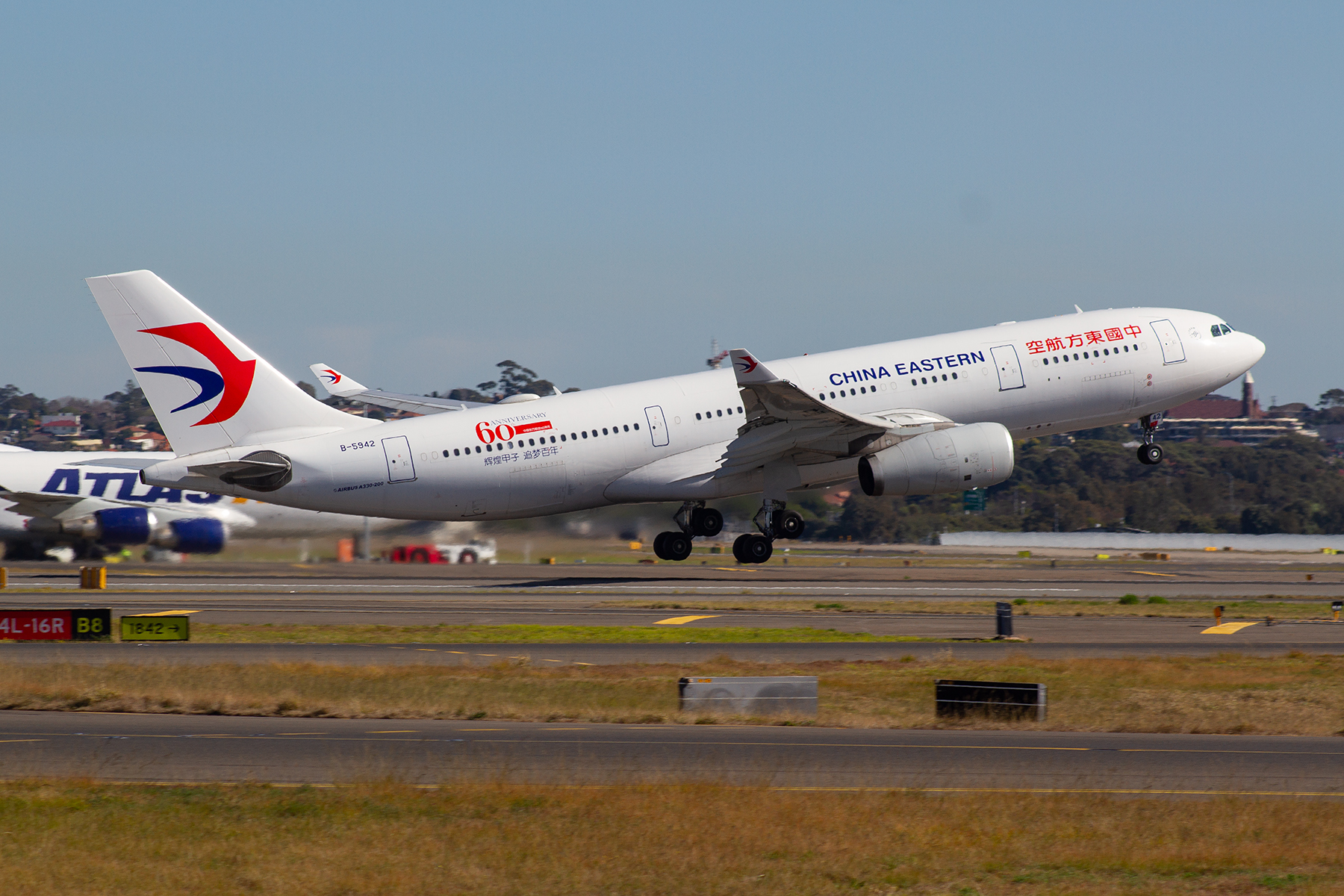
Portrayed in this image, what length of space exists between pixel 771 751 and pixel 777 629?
754 inches

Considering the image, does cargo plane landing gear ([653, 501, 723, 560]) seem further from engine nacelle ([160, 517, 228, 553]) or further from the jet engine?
the jet engine

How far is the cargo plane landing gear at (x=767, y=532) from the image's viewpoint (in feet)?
158

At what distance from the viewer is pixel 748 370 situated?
43.5m

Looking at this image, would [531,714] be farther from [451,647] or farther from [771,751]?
[451,647]

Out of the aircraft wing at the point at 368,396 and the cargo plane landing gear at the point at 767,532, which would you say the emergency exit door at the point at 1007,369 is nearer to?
the cargo plane landing gear at the point at 767,532

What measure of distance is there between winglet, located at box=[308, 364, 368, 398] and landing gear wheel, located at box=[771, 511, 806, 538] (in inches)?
695

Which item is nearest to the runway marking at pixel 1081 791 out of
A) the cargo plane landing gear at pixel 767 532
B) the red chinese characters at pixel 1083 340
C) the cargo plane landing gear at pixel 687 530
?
the cargo plane landing gear at pixel 767 532

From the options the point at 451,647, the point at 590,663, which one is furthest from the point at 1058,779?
the point at 451,647

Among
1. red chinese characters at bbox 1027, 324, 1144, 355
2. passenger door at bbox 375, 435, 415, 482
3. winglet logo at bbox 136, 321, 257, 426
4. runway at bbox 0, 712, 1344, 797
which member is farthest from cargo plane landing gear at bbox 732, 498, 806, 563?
runway at bbox 0, 712, 1344, 797

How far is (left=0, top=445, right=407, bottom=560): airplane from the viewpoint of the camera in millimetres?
64188

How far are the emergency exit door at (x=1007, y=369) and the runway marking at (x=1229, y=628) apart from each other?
35.7 feet

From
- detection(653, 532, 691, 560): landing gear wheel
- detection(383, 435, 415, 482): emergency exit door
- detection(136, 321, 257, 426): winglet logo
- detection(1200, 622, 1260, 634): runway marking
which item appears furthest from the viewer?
detection(653, 532, 691, 560): landing gear wheel

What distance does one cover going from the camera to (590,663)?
3103 cm

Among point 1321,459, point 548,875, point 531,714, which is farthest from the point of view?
point 1321,459
